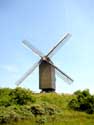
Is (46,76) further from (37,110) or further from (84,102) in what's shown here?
(37,110)

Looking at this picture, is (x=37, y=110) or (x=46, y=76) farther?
(x=46, y=76)

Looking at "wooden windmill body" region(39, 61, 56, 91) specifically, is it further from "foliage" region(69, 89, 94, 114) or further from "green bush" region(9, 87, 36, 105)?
"foliage" region(69, 89, 94, 114)

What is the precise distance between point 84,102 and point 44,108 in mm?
6380

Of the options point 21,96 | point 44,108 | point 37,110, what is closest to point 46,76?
→ point 21,96

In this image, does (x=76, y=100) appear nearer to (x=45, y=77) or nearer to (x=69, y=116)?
(x=69, y=116)

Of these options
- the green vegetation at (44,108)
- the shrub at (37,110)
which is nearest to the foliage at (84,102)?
the green vegetation at (44,108)

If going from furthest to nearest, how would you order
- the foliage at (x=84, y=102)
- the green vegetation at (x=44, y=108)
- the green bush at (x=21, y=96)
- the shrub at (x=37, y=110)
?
the green bush at (x=21, y=96)
the foliage at (x=84, y=102)
the shrub at (x=37, y=110)
the green vegetation at (x=44, y=108)

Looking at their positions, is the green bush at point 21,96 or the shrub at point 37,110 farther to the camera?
the green bush at point 21,96

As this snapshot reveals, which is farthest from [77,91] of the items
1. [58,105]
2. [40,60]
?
[40,60]

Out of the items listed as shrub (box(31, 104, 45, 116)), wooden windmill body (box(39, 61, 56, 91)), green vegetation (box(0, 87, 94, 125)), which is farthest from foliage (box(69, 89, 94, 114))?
wooden windmill body (box(39, 61, 56, 91))

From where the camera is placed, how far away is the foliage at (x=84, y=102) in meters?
56.0

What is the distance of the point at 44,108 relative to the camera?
175 ft

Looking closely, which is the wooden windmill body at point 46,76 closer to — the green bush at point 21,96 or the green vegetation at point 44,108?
the green vegetation at point 44,108

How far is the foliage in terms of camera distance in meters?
56.0
